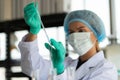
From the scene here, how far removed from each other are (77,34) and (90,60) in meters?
0.18

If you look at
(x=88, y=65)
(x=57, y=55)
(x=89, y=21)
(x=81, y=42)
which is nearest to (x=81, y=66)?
(x=88, y=65)

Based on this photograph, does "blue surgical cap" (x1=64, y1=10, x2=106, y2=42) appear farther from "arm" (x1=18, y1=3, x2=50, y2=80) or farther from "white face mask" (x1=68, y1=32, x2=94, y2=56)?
"arm" (x1=18, y1=3, x2=50, y2=80)

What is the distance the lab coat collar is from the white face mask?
7cm

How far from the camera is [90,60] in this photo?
60.7 inches

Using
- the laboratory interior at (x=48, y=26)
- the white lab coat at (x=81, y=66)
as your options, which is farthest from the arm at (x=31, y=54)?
the laboratory interior at (x=48, y=26)

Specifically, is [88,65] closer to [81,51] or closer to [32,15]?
[81,51]

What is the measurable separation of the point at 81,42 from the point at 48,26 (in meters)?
1.85

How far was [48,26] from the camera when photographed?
3.41m

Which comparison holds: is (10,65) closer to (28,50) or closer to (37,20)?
(28,50)

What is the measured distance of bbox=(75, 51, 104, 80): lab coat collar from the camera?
1506 mm

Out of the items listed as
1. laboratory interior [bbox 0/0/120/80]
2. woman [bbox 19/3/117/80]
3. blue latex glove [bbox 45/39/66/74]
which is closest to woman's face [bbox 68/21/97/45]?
woman [bbox 19/3/117/80]

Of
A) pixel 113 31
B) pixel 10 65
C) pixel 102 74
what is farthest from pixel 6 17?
pixel 102 74

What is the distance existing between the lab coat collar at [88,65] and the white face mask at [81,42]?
0.22ft

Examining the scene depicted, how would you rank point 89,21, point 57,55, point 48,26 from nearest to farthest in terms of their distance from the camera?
1. point 57,55
2. point 89,21
3. point 48,26
